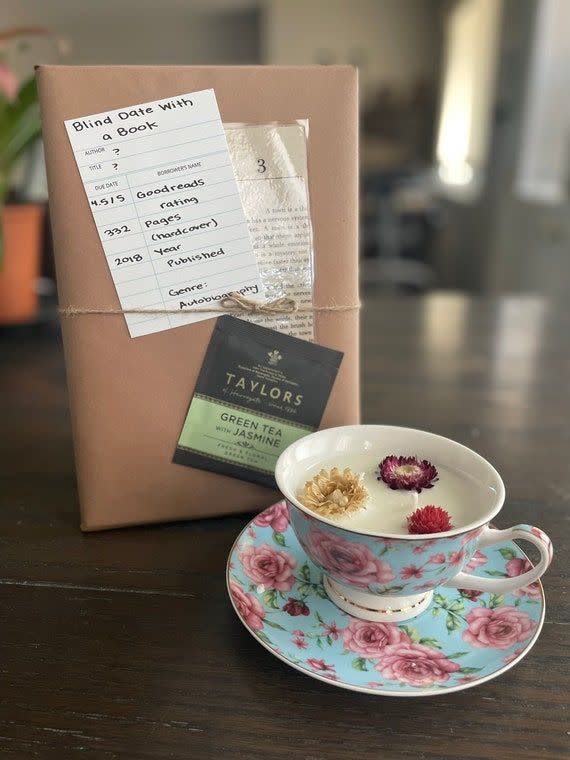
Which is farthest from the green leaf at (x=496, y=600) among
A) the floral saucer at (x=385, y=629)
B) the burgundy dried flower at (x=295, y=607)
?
the burgundy dried flower at (x=295, y=607)

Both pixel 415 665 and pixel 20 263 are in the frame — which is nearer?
pixel 415 665

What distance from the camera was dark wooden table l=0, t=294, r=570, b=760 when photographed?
12.3 inches

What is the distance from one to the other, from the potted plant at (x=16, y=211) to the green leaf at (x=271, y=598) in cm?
61

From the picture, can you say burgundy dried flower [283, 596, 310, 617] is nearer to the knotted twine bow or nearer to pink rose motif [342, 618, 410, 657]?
pink rose motif [342, 618, 410, 657]

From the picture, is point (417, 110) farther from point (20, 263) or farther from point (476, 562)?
point (476, 562)

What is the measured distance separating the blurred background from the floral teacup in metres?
0.57

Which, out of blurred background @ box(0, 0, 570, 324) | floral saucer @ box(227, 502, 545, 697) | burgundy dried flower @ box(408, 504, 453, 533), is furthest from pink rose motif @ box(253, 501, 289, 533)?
blurred background @ box(0, 0, 570, 324)

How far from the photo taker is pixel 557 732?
318 millimetres

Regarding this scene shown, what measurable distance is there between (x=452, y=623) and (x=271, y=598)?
0.37 ft

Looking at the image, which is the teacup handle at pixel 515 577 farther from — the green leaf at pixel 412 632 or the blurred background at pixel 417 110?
the blurred background at pixel 417 110

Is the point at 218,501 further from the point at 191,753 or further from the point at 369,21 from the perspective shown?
the point at 369,21

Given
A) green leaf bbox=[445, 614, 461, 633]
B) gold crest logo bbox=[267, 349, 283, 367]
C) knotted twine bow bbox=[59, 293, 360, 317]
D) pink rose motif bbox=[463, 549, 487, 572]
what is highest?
knotted twine bow bbox=[59, 293, 360, 317]

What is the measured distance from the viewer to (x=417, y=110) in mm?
5266

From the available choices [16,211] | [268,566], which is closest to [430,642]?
[268,566]
